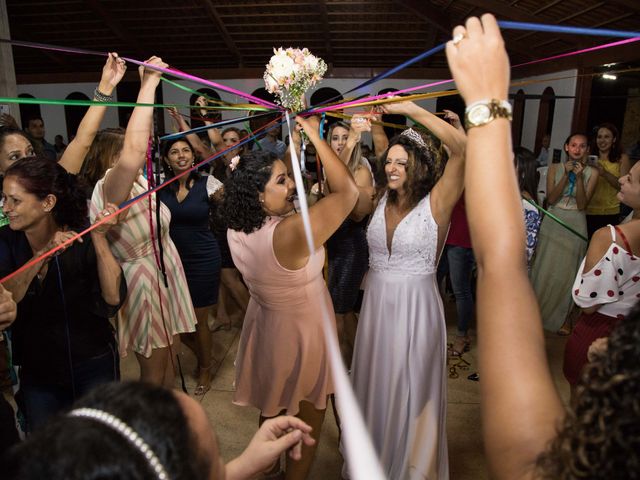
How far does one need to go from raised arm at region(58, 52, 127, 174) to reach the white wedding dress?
1615mm

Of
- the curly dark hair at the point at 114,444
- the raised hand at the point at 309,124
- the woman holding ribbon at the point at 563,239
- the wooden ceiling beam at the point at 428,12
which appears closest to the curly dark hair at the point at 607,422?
the curly dark hair at the point at 114,444

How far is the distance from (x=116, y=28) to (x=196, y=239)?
9.16 metres

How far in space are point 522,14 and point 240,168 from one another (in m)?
7.74

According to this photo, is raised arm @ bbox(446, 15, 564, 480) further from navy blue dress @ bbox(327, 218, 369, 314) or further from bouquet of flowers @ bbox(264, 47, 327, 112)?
navy blue dress @ bbox(327, 218, 369, 314)

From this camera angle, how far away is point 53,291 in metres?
1.91

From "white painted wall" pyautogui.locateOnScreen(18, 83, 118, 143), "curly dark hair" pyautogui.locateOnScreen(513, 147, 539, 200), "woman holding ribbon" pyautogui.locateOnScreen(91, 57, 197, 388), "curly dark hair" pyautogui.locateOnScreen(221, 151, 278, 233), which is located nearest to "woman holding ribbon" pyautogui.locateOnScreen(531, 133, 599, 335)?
"curly dark hair" pyautogui.locateOnScreen(513, 147, 539, 200)

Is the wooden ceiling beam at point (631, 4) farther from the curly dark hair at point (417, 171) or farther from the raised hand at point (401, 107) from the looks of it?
the raised hand at point (401, 107)

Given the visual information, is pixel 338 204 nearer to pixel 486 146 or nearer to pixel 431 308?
pixel 431 308

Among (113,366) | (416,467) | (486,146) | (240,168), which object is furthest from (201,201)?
(486,146)

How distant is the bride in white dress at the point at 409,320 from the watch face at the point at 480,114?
1.38m

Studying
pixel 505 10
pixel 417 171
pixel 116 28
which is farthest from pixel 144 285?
pixel 116 28

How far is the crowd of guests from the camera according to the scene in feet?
2.25

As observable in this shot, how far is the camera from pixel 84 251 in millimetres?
1985

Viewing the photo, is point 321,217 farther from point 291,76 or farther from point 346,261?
point 346,261
